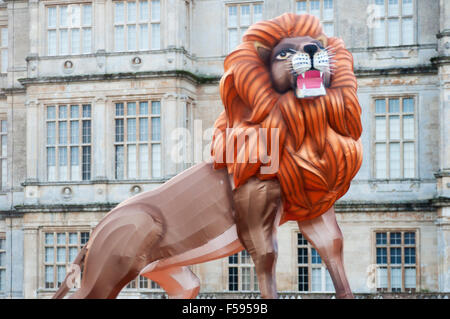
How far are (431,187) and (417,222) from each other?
31.9 inches

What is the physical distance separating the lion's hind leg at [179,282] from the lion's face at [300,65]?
1.53 m

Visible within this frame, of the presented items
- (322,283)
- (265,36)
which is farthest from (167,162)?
(265,36)

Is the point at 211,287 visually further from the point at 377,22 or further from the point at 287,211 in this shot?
the point at 287,211

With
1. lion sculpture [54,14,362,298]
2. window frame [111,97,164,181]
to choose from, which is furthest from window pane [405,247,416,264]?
lion sculpture [54,14,362,298]

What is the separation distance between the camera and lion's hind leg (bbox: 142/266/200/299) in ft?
19.8

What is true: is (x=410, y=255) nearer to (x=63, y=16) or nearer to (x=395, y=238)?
(x=395, y=238)

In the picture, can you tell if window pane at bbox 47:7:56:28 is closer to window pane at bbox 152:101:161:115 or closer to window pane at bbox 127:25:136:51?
window pane at bbox 127:25:136:51

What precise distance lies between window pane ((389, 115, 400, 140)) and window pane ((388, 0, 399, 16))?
2.26m

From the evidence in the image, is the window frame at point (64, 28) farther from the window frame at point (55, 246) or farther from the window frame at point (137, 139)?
the window frame at point (55, 246)

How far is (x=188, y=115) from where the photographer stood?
Result: 18.8 meters

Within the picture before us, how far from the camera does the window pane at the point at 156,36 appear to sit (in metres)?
18.7
